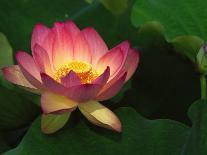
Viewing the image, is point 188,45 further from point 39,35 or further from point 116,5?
point 39,35

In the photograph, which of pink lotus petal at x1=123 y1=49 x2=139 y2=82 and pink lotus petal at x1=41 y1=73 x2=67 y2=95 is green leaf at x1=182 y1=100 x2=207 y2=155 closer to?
pink lotus petal at x1=123 y1=49 x2=139 y2=82

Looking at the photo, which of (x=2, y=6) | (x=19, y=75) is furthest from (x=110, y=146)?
(x=2, y=6)

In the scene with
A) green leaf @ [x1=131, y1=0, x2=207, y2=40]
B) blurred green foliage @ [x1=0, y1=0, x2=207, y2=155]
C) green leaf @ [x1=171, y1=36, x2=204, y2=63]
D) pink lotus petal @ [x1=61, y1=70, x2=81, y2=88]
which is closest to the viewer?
pink lotus petal @ [x1=61, y1=70, x2=81, y2=88]

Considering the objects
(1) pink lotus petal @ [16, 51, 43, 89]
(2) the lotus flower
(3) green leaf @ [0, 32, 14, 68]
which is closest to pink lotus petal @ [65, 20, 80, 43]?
(2) the lotus flower

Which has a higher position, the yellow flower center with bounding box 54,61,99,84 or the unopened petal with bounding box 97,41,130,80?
the unopened petal with bounding box 97,41,130,80

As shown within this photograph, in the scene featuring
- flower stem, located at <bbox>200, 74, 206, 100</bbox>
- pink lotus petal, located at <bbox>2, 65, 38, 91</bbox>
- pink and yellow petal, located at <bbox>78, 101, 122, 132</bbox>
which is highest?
pink lotus petal, located at <bbox>2, 65, 38, 91</bbox>

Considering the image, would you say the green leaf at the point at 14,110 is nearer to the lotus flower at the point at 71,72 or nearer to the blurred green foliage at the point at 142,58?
the blurred green foliage at the point at 142,58

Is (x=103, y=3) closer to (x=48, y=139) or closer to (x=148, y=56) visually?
(x=148, y=56)

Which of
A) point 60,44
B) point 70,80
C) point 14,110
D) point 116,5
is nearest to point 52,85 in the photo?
point 70,80
